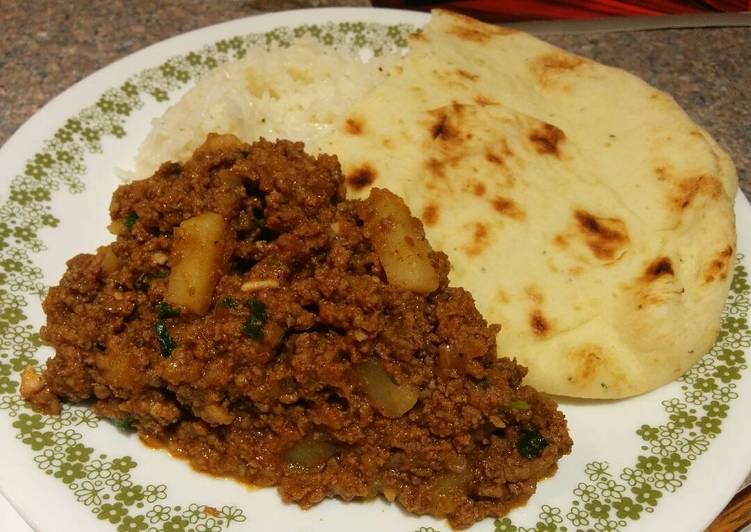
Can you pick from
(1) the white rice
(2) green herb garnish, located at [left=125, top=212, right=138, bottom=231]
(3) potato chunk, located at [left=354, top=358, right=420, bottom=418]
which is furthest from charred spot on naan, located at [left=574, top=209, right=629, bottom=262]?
(2) green herb garnish, located at [left=125, top=212, right=138, bottom=231]

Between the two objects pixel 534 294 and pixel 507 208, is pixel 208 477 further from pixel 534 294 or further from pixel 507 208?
pixel 507 208

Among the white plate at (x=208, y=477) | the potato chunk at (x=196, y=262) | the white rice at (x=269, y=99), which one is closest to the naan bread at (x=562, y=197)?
the white plate at (x=208, y=477)

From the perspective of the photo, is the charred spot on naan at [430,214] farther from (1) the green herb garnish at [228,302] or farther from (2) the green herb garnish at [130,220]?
(2) the green herb garnish at [130,220]

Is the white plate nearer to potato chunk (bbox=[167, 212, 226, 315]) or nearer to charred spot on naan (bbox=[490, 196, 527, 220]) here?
potato chunk (bbox=[167, 212, 226, 315])

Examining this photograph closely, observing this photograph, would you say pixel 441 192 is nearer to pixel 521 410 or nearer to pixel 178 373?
pixel 521 410

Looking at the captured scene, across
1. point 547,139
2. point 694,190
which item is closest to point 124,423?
point 547,139

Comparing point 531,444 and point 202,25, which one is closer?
point 531,444
